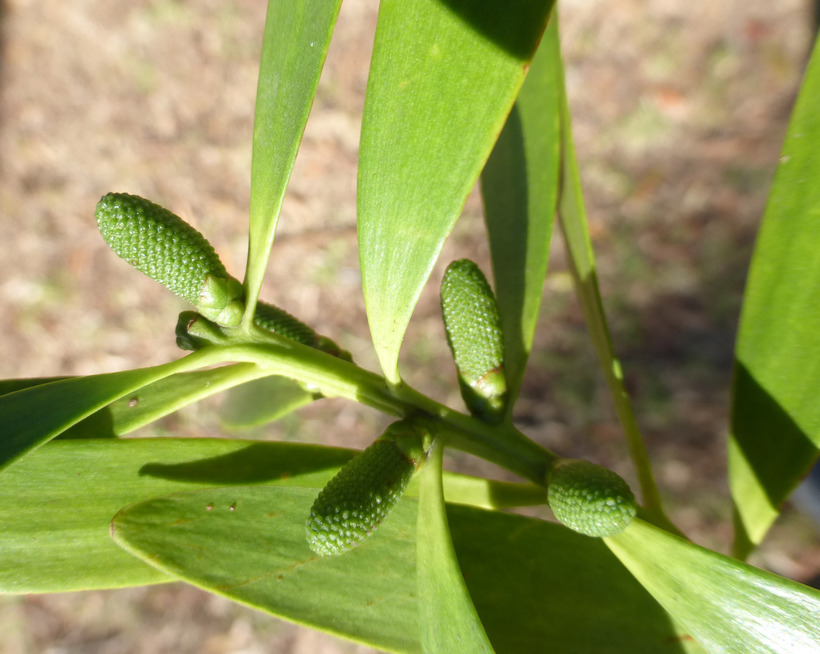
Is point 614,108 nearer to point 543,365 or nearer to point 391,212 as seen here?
point 543,365

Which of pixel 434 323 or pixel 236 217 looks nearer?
pixel 434 323

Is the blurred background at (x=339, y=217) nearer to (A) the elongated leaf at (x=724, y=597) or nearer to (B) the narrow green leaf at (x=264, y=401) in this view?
(B) the narrow green leaf at (x=264, y=401)

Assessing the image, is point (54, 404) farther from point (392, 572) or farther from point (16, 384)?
point (392, 572)

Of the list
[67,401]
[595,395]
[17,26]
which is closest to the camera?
[67,401]

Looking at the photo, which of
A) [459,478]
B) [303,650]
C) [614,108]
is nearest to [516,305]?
[459,478]

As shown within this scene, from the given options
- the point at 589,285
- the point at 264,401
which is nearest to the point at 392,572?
the point at 264,401
